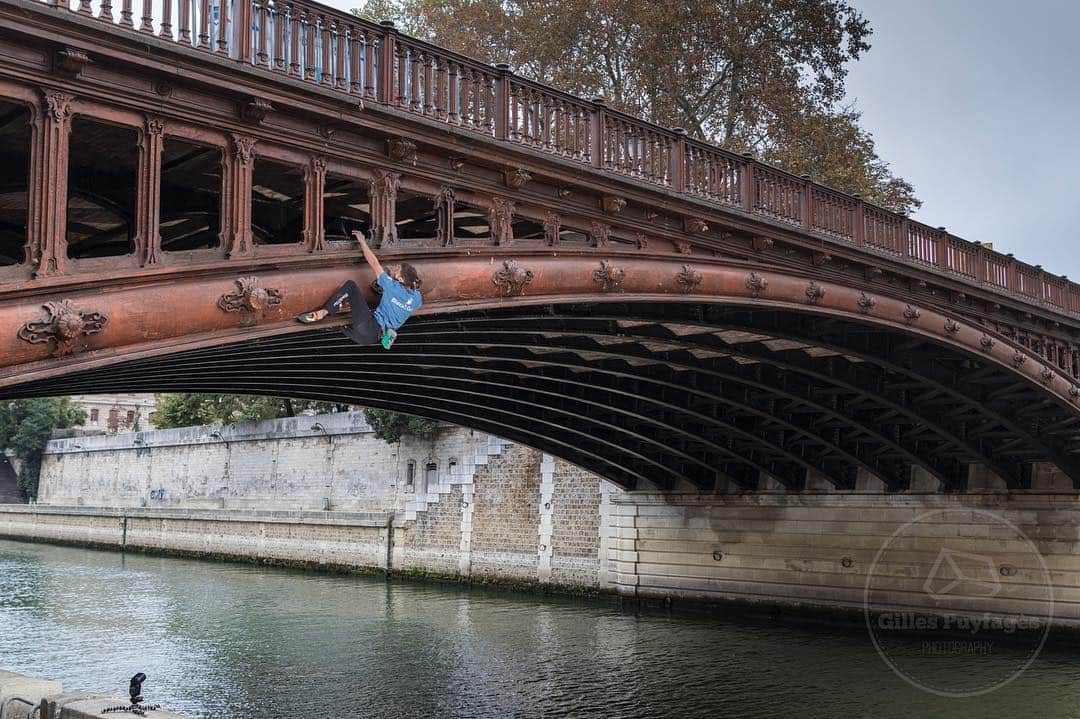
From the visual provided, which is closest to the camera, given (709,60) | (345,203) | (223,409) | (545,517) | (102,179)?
(102,179)

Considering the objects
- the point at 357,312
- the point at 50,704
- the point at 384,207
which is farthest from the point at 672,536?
the point at 50,704

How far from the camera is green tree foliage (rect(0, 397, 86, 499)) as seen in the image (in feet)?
174

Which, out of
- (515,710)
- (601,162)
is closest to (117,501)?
(515,710)

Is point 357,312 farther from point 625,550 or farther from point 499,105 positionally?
point 625,550

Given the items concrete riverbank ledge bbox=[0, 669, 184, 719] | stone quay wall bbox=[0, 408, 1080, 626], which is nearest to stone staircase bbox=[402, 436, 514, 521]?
stone quay wall bbox=[0, 408, 1080, 626]

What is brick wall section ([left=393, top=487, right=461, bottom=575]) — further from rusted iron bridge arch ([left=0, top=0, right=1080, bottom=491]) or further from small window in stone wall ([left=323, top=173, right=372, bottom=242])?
small window in stone wall ([left=323, top=173, right=372, bottom=242])

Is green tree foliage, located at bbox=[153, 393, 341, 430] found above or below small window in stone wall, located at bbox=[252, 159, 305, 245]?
above

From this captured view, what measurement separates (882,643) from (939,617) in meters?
1.81

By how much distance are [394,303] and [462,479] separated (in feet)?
68.2

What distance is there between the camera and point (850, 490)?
2183cm

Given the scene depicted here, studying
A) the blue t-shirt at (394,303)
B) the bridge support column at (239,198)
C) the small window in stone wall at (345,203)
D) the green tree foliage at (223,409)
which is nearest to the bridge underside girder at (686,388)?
the small window in stone wall at (345,203)

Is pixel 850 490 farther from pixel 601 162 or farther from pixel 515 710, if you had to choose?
pixel 601 162

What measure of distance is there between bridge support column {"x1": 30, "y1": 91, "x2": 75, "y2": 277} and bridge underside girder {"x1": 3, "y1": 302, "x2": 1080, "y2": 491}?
160 inches

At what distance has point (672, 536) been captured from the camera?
80.6 feet
